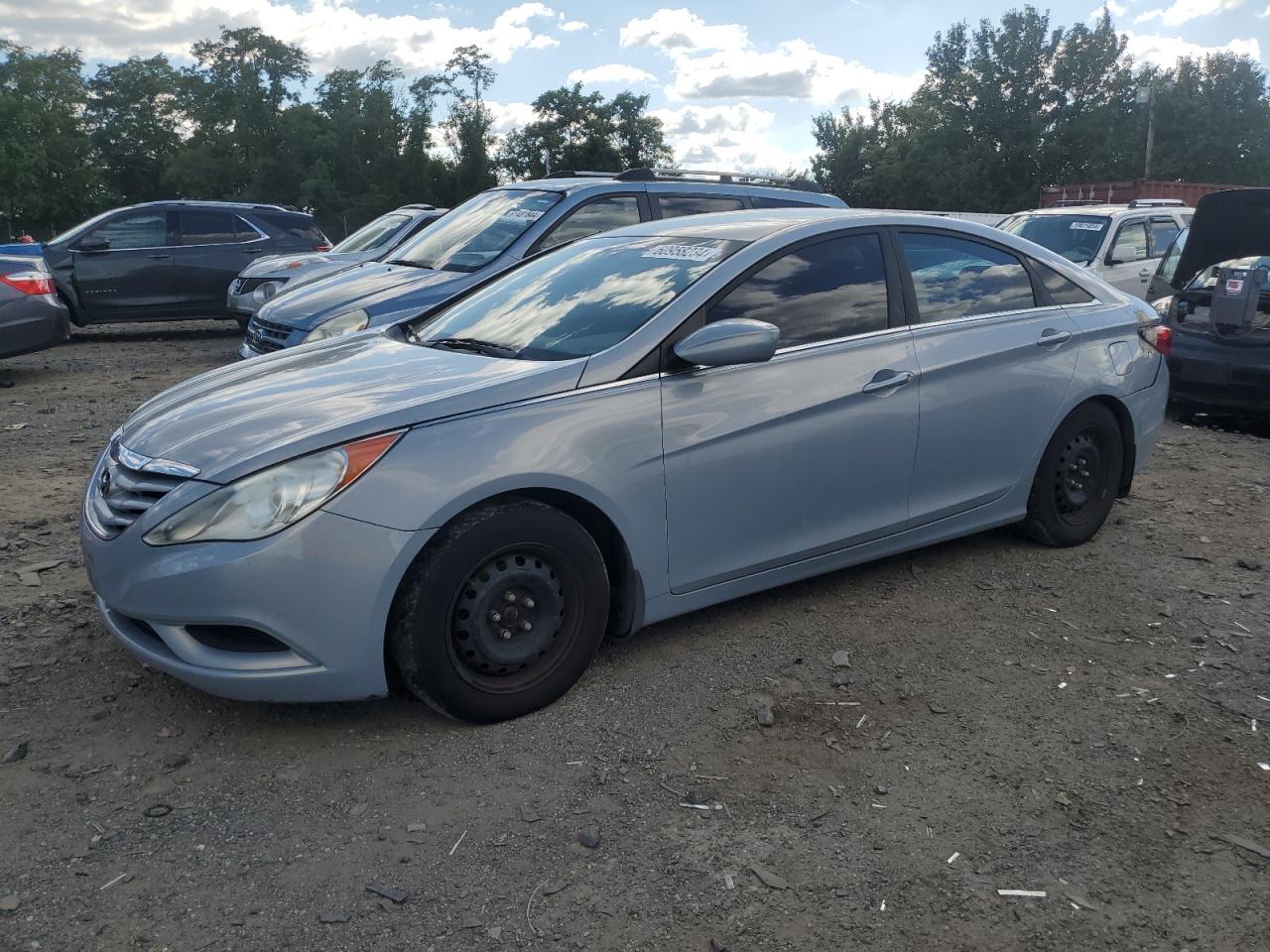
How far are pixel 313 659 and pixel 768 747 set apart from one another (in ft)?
4.61

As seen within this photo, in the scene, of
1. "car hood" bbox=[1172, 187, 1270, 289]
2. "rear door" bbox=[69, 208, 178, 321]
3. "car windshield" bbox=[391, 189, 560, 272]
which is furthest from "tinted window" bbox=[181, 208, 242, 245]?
"car hood" bbox=[1172, 187, 1270, 289]

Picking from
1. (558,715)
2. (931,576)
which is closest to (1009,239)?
(931,576)

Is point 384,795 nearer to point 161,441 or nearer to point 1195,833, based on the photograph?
point 161,441

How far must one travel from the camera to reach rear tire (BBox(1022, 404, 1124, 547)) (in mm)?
5203

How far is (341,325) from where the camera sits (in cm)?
748

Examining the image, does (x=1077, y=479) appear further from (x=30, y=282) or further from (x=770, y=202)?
(x=30, y=282)

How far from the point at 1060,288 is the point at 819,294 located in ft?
4.95

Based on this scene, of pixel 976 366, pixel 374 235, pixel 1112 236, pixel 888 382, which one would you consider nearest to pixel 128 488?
pixel 888 382

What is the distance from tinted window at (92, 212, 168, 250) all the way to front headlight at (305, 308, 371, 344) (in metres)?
7.83

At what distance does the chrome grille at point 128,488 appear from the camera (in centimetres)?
345

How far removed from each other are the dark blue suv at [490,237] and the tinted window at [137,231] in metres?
6.50

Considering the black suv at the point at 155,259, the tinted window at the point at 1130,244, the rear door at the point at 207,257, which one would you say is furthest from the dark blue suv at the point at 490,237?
the rear door at the point at 207,257

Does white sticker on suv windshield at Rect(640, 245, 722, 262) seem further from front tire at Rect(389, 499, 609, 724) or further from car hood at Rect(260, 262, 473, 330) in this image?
car hood at Rect(260, 262, 473, 330)

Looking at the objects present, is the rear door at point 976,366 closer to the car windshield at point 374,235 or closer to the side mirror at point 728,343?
the side mirror at point 728,343
